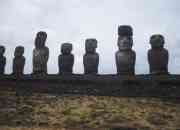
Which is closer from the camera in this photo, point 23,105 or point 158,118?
point 158,118

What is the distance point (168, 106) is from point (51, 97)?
2772 millimetres

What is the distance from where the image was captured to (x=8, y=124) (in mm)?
6637

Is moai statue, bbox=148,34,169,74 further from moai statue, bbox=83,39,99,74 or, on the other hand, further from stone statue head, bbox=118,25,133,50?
moai statue, bbox=83,39,99,74

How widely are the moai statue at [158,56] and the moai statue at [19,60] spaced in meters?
4.43

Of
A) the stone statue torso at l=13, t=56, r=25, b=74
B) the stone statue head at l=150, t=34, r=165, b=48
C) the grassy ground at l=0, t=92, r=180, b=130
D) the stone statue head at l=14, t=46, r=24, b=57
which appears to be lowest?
the grassy ground at l=0, t=92, r=180, b=130

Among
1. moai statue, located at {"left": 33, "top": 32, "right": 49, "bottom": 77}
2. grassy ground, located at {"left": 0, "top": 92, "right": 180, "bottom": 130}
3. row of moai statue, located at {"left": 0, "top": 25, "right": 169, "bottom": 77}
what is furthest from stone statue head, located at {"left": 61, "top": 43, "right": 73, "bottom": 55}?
grassy ground, located at {"left": 0, "top": 92, "right": 180, "bottom": 130}

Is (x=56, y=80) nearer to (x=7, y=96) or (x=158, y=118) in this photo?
(x=7, y=96)

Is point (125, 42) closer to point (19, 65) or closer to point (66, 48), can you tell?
point (66, 48)

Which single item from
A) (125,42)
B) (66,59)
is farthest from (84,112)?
(66,59)

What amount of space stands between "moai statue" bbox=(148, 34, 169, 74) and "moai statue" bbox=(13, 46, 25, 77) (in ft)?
14.5

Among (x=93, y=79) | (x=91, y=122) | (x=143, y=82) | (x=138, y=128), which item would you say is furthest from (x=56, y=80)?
(x=138, y=128)

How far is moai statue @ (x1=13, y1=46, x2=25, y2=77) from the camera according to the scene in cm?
1192

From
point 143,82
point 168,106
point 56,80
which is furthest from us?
point 56,80

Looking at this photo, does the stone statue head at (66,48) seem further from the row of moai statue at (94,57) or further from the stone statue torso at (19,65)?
the stone statue torso at (19,65)
